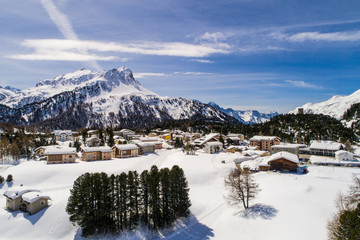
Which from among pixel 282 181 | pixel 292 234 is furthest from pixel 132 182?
pixel 282 181

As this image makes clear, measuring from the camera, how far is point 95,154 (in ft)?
233

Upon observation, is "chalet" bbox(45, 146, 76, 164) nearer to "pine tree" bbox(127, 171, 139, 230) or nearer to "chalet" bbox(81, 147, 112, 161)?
"chalet" bbox(81, 147, 112, 161)

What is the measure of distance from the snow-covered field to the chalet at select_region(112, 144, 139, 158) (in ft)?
68.8

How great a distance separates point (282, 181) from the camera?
157 ft

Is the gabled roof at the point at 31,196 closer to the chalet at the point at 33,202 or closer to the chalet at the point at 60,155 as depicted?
the chalet at the point at 33,202

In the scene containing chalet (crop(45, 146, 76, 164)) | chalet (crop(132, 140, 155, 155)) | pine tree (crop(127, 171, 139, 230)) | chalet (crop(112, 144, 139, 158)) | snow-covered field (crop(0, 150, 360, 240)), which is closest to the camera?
snow-covered field (crop(0, 150, 360, 240))

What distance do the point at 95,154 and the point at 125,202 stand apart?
41.0m

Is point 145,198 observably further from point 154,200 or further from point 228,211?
point 228,211

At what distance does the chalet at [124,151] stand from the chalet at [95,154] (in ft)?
15.0

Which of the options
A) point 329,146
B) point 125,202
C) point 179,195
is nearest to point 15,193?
point 125,202

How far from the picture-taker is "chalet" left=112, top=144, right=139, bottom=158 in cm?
7631

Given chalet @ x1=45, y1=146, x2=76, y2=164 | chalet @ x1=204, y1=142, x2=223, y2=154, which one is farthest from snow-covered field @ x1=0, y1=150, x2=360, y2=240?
chalet @ x1=204, y1=142, x2=223, y2=154

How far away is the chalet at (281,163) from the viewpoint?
57719 millimetres

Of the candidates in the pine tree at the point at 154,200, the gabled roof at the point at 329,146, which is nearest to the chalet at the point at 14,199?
the pine tree at the point at 154,200
